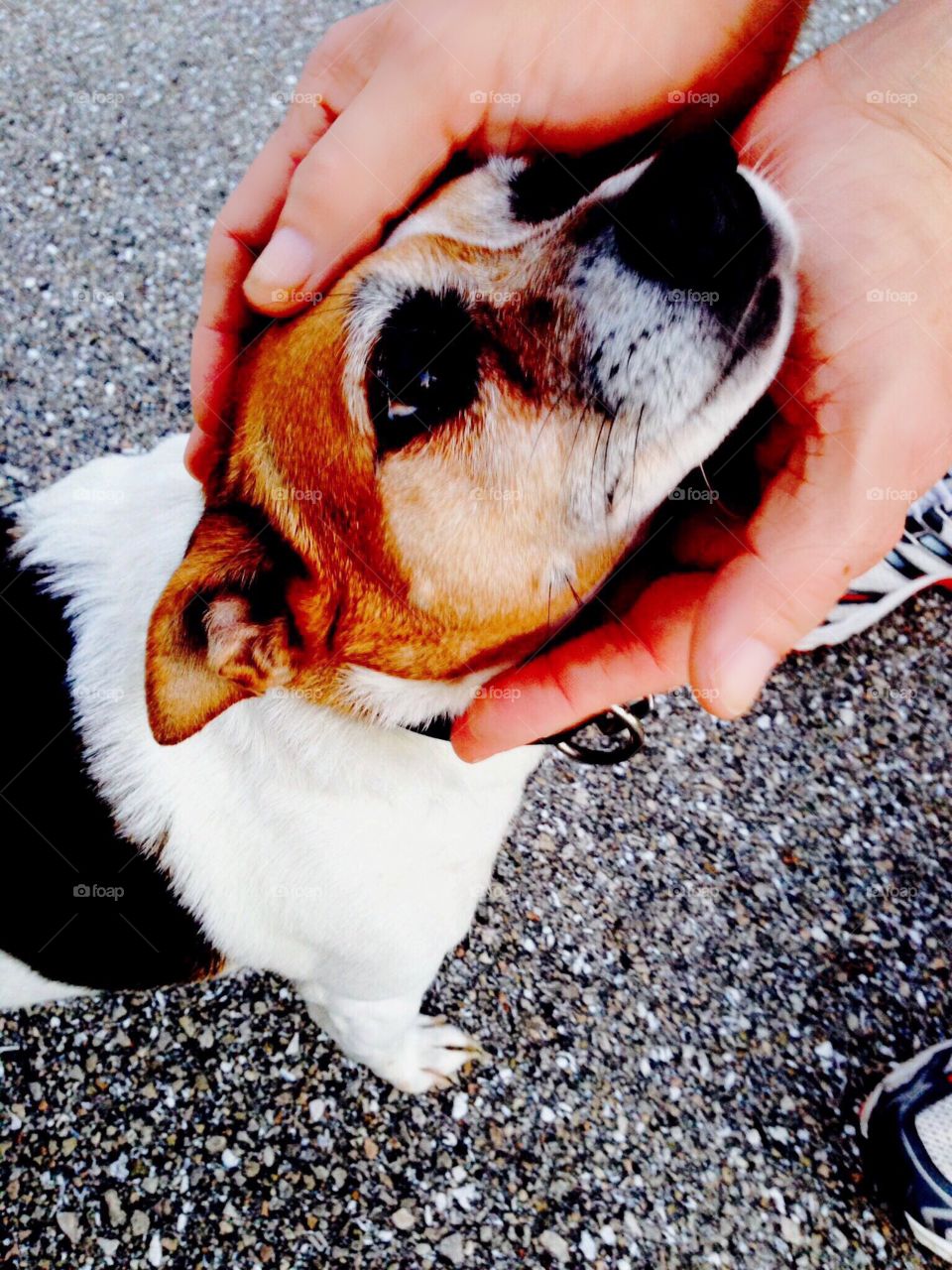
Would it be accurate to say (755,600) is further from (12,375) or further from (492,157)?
(12,375)

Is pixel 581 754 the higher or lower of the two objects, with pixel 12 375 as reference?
higher

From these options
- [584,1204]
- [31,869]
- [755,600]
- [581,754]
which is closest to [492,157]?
[755,600]

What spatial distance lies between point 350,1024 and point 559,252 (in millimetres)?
1903

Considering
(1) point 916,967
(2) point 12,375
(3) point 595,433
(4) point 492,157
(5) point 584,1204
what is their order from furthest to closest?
(2) point 12,375 < (1) point 916,967 < (5) point 584,1204 < (4) point 492,157 < (3) point 595,433

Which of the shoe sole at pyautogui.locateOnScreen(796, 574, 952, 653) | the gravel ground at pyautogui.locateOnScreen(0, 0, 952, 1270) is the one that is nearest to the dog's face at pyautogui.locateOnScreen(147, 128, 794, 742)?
the gravel ground at pyautogui.locateOnScreen(0, 0, 952, 1270)

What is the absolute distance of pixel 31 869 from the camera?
192 cm

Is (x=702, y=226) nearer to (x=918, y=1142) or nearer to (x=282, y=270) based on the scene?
(x=282, y=270)

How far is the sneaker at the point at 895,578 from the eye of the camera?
3.25 meters

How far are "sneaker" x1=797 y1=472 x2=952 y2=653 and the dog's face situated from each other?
5.72 feet

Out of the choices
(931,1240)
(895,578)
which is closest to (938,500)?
(895,578)

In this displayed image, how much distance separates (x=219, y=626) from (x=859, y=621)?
240 centimetres

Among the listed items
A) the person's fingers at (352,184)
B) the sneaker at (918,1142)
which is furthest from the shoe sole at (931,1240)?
the person's fingers at (352,184)

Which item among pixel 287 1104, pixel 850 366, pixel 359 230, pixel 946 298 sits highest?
pixel 946 298

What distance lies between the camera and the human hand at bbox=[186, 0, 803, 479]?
1.83 m
